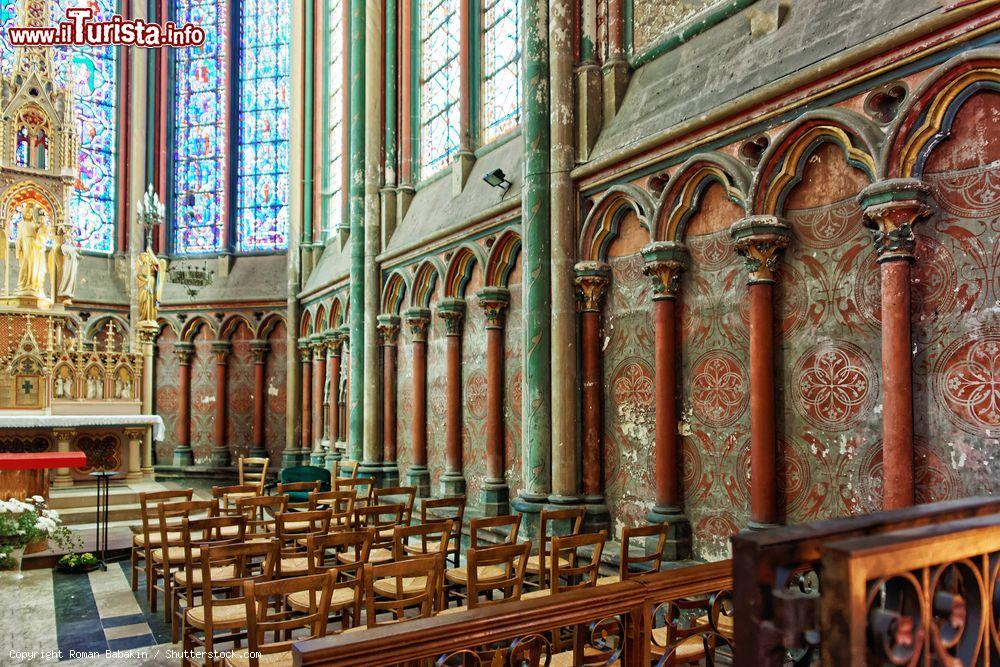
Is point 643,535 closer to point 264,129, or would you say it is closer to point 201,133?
point 264,129

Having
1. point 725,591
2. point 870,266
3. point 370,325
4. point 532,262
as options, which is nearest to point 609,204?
point 532,262

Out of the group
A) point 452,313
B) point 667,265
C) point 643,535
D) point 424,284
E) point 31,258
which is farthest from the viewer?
point 31,258

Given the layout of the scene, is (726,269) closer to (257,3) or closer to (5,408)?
(5,408)

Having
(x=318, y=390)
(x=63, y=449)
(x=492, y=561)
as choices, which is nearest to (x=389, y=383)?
(x=318, y=390)

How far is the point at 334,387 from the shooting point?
1427 cm

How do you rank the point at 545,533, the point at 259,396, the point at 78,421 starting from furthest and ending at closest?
the point at 259,396 → the point at 78,421 → the point at 545,533

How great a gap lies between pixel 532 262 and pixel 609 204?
950 millimetres

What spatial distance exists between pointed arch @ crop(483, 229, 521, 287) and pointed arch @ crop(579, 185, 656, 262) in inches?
56.8

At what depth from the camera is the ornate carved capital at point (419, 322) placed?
10.7m

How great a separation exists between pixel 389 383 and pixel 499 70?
4.71 meters

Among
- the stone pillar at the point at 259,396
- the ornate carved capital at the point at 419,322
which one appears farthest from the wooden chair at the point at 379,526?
the stone pillar at the point at 259,396

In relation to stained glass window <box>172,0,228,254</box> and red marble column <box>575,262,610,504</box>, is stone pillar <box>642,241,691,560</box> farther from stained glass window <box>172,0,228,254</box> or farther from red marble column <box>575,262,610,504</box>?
stained glass window <box>172,0,228,254</box>

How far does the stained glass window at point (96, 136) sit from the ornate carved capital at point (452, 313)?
10911 millimetres

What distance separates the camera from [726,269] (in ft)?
19.8
